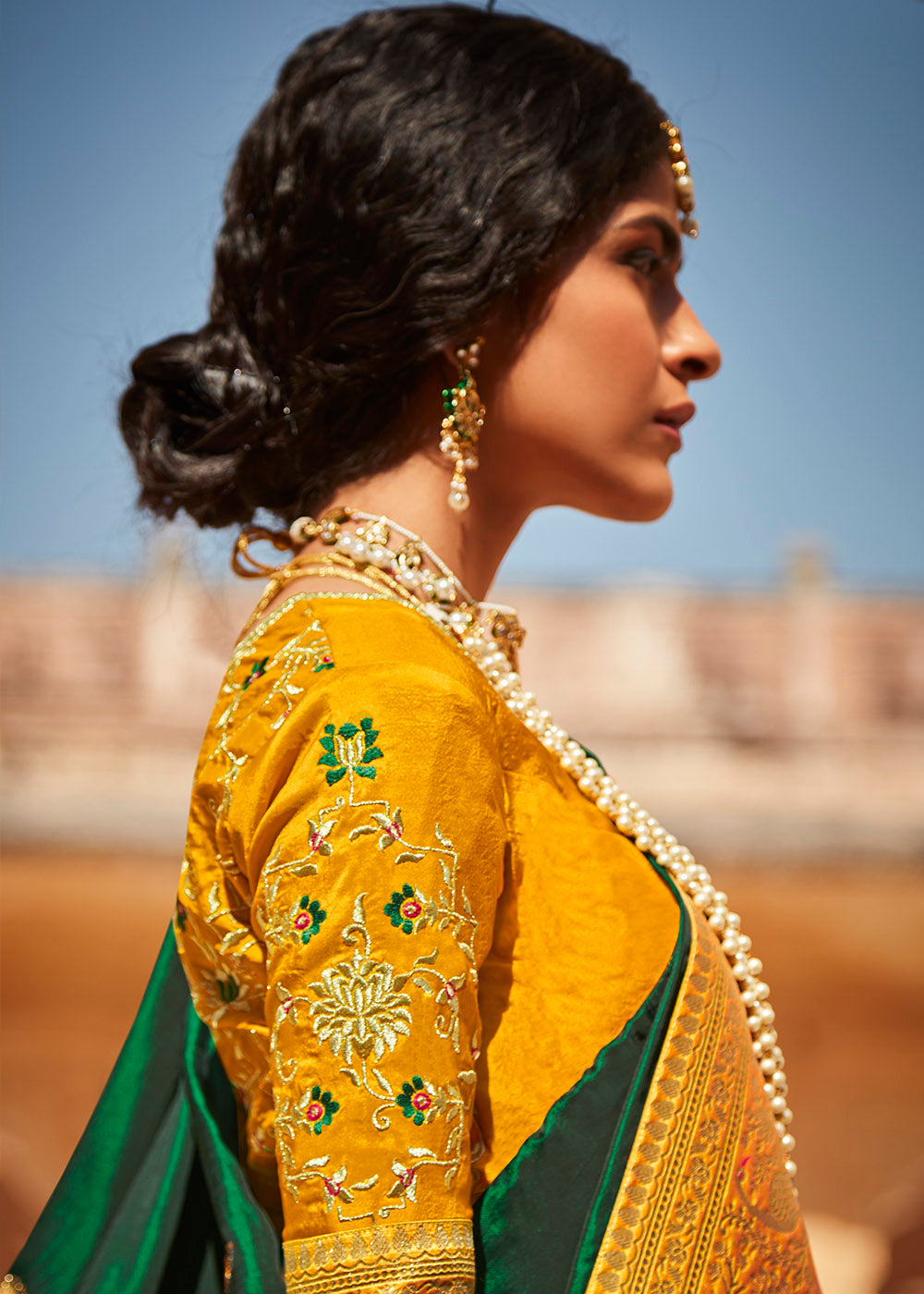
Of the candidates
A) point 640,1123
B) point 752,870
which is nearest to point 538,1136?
point 640,1123

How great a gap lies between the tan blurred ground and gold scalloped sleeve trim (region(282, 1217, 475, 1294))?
3.63 m

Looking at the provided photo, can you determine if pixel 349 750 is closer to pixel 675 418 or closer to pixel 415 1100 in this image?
pixel 415 1100

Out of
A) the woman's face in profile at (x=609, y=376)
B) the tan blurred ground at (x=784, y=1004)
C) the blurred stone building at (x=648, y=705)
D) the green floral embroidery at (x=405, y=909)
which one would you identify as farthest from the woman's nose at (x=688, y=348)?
the blurred stone building at (x=648, y=705)

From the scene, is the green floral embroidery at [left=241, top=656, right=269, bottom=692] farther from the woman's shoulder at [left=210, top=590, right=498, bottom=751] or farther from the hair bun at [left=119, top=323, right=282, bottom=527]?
the hair bun at [left=119, top=323, right=282, bottom=527]

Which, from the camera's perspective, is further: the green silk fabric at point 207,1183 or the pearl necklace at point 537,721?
the pearl necklace at point 537,721

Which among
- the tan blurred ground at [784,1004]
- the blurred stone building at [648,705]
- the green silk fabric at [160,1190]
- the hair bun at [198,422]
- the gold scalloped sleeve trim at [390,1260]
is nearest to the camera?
the gold scalloped sleeve trim at [390,1260]

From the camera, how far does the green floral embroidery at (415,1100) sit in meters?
0.80

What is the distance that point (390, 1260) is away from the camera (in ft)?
2.58

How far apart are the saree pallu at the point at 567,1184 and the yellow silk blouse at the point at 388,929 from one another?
0.10 feet

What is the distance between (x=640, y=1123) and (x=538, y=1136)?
96 mm

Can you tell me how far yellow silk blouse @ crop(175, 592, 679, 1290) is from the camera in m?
0.81

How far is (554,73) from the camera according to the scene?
1237 mm

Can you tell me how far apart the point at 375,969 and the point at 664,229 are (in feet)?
2.76

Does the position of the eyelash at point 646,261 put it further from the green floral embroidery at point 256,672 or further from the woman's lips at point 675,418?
the green floral embroidery at point 256,672
